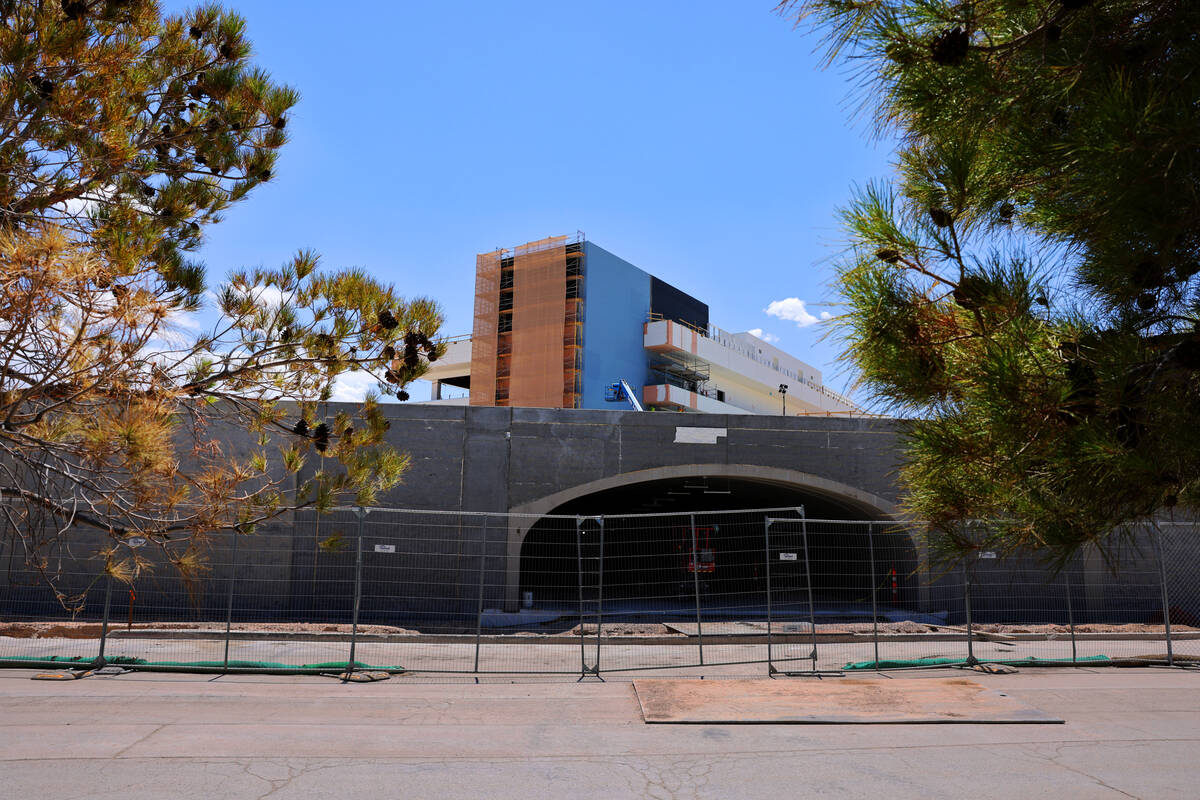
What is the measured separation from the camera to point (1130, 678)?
10.2 meters

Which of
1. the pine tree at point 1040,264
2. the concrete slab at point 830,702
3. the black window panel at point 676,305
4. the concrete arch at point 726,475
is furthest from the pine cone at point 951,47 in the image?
the black window panel at point 676,305

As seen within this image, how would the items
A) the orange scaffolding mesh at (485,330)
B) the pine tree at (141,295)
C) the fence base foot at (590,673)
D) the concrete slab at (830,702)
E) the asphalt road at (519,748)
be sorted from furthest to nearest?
the orange scaffolding mesh at (485,330), the fence base foot at (590,673), the concrete slab at (830,702), the asphalt road at (519,748), the pine tree at (141,295)

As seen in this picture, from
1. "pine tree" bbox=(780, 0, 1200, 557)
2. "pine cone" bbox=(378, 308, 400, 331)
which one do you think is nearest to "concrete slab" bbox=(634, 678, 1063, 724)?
"pine cone" bbox=(378, 308, 400, 331)

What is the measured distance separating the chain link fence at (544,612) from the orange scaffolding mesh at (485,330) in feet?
97.6

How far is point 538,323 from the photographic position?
4675 centimetres

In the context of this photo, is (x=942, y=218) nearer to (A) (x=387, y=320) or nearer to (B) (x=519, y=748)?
(A) (x=387, y=320)

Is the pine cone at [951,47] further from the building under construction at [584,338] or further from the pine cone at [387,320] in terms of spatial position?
the building under construction at [584,338]

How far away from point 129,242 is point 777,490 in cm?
2105

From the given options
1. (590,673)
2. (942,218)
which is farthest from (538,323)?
(942,218)

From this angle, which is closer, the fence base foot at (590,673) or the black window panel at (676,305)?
the fence base foot at (590,673)

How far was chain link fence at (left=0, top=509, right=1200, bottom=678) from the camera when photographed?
34.7 ft

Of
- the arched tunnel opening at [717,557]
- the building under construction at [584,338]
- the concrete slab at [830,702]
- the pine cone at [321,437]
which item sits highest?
Result: the building under construction at [584,338]

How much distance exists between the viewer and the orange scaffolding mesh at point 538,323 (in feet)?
151

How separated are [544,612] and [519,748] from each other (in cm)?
981
